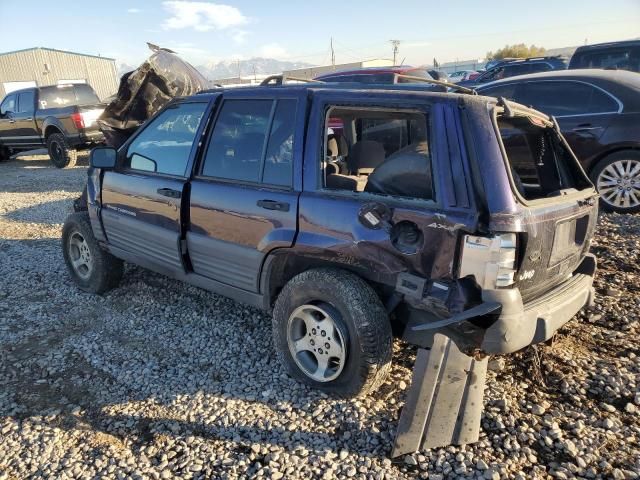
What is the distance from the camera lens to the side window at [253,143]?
118 inches

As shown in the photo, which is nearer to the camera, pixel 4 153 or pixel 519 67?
pixel 519 67

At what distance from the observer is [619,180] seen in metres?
5.95

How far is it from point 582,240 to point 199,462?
255 cm

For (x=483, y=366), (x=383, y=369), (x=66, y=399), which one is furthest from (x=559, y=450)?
(x=66, y=399)

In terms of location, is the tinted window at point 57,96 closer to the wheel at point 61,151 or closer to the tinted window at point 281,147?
the wheel at point 61,151

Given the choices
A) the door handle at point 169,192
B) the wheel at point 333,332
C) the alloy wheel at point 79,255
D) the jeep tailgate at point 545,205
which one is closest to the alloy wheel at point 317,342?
the wheel at point 333,332

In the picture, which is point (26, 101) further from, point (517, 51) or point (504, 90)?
point (517, 51)

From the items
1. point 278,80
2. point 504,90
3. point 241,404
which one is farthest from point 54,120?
point 241,404

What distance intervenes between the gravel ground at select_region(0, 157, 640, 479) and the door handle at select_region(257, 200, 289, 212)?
108cm

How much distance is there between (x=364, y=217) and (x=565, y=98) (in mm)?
5050

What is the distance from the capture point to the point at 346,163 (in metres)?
3.52

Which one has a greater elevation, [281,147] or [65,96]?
[65,96]

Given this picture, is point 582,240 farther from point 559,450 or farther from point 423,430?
point 423,430

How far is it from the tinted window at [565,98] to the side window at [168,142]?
Result: 16.0 feet
